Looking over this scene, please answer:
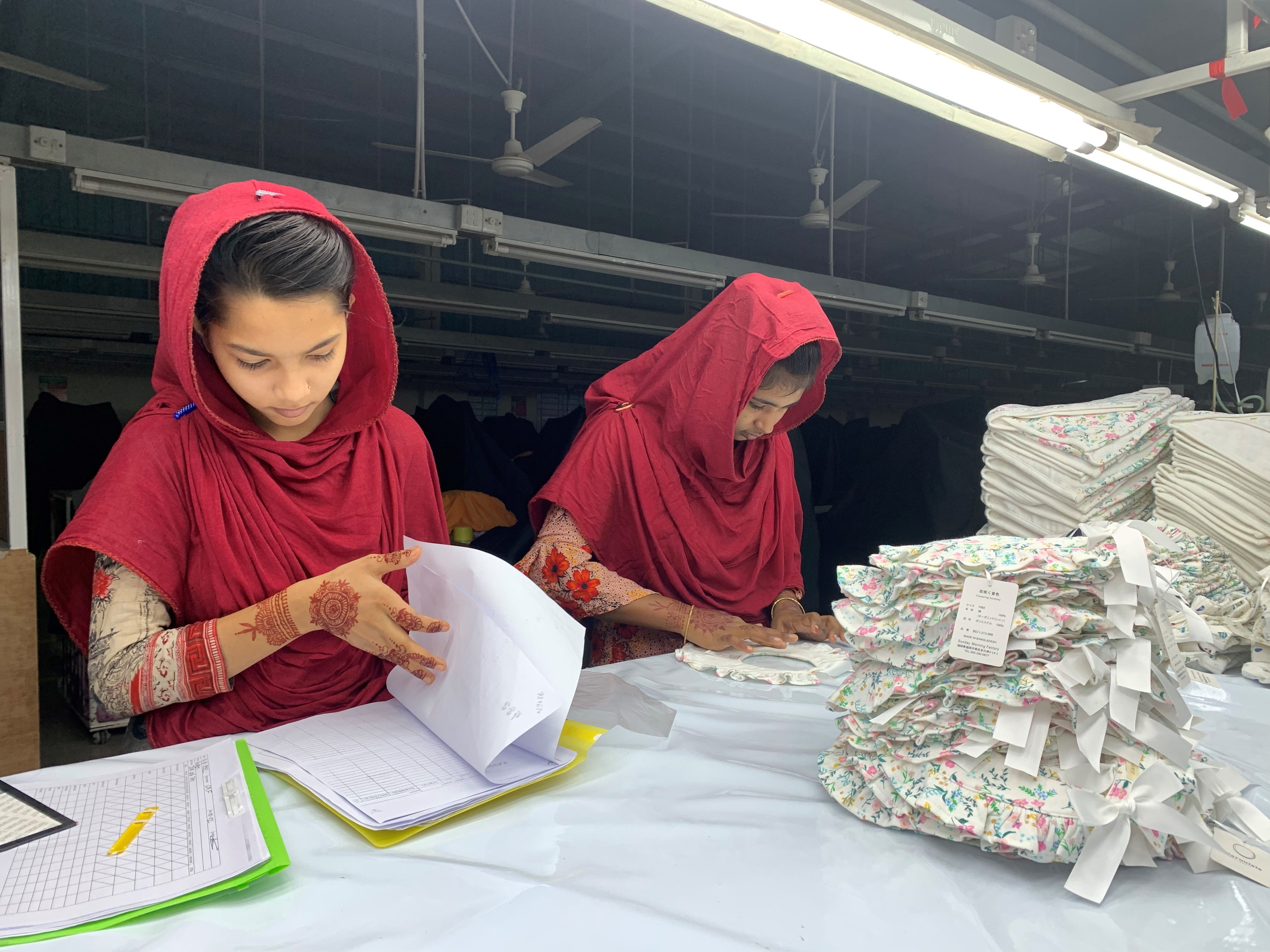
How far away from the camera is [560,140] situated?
3.21 meters

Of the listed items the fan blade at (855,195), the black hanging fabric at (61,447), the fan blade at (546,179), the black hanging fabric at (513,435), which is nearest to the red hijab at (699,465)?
the fan blade at (546,179)

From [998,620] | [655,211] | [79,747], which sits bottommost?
[79,747]

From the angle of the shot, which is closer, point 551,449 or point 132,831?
point 132,831

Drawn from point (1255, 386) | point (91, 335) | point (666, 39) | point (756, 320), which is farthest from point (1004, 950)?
point (1255, 386)

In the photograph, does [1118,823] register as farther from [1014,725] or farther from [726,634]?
[726,634]

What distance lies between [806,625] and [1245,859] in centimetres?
101

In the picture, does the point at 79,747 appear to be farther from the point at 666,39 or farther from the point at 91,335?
the point at 666,39

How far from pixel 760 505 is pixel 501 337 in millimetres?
4169

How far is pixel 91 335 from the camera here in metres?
5.32

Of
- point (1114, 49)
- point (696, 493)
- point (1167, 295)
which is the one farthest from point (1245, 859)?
point (1167, 295)

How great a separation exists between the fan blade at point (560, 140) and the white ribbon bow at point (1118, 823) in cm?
272

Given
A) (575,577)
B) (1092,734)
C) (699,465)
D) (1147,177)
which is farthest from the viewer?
(1147,177)

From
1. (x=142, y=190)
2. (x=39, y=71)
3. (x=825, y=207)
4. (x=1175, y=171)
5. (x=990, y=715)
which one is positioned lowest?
(x=990, y=715)

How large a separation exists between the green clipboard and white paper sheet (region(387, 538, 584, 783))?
8.6 inches
